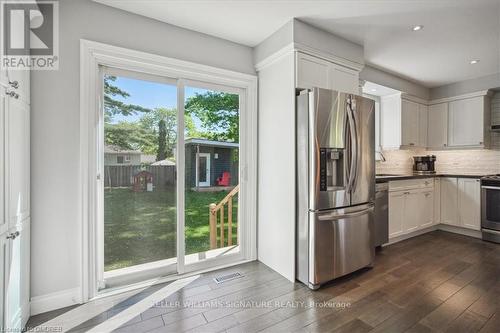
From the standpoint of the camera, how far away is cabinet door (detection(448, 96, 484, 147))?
4.02 meters

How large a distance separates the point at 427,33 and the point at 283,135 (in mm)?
1973

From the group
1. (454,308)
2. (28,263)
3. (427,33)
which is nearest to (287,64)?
(427,33)

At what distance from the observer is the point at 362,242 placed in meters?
2.62

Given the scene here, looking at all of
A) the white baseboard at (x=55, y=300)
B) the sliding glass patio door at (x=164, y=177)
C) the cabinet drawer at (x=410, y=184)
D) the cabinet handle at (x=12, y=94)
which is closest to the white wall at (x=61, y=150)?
the white baseboard at (x=55, y=300)

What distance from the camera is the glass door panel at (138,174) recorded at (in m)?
2.36

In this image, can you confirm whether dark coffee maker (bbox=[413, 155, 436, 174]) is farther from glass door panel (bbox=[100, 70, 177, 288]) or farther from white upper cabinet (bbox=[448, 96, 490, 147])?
glass door panel (bbox=[100, 70, 177, 288])

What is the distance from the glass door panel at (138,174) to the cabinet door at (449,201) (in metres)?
4.46

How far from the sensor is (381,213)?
3258mm

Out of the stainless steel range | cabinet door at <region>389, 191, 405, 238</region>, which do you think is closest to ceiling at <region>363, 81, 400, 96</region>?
cabinet door at <region>389, 191, 405, 238</region>

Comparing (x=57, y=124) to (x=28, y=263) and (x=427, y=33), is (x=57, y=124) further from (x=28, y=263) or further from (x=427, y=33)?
(x=427, y=33)

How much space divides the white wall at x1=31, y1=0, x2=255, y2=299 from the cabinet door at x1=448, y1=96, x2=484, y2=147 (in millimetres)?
5247

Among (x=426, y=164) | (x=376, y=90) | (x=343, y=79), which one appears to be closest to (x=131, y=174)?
(x=343, y=79)

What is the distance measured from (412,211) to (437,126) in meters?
1.89

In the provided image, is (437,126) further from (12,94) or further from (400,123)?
(12,94)
